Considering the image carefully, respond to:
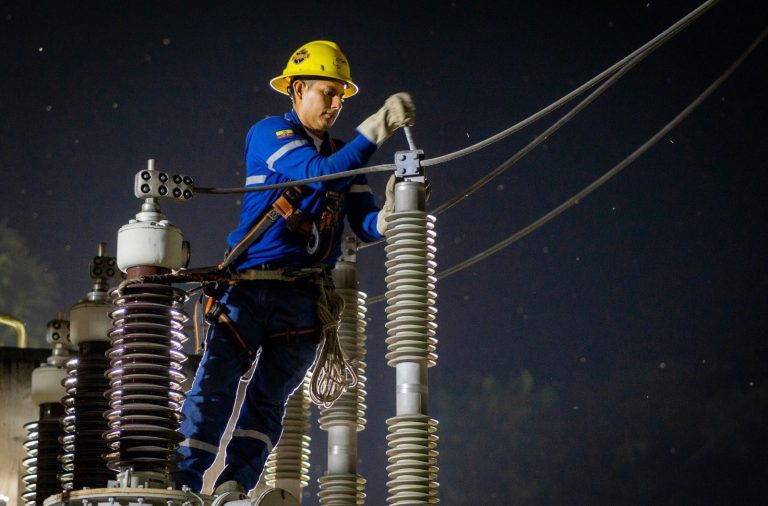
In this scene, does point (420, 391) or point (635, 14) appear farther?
point (635, 14)

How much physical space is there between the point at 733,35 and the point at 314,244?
392 inches

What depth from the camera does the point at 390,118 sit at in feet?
20.5

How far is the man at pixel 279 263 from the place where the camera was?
622 centimetres

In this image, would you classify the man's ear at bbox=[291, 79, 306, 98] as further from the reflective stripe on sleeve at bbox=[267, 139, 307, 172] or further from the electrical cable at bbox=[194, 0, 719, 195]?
the electrical cable at bbox=[194, 0, 719, 195]

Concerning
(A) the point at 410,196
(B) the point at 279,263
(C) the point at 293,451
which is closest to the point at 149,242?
(B) the point at 279,263

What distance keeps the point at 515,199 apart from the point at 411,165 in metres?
9.01

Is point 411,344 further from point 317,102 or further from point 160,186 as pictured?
point 317,102

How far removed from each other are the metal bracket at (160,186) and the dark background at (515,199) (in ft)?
26.0

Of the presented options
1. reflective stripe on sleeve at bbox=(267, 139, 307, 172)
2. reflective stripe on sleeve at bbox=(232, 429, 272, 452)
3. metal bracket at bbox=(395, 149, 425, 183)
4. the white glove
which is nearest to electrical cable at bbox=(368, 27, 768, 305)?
the white glove

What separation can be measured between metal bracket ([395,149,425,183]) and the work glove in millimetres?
125

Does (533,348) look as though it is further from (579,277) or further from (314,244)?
(314,244)

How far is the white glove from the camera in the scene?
6477 mm

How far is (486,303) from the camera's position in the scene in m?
15.1

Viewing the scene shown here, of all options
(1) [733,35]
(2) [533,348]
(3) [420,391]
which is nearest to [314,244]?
(3) [420,391]
